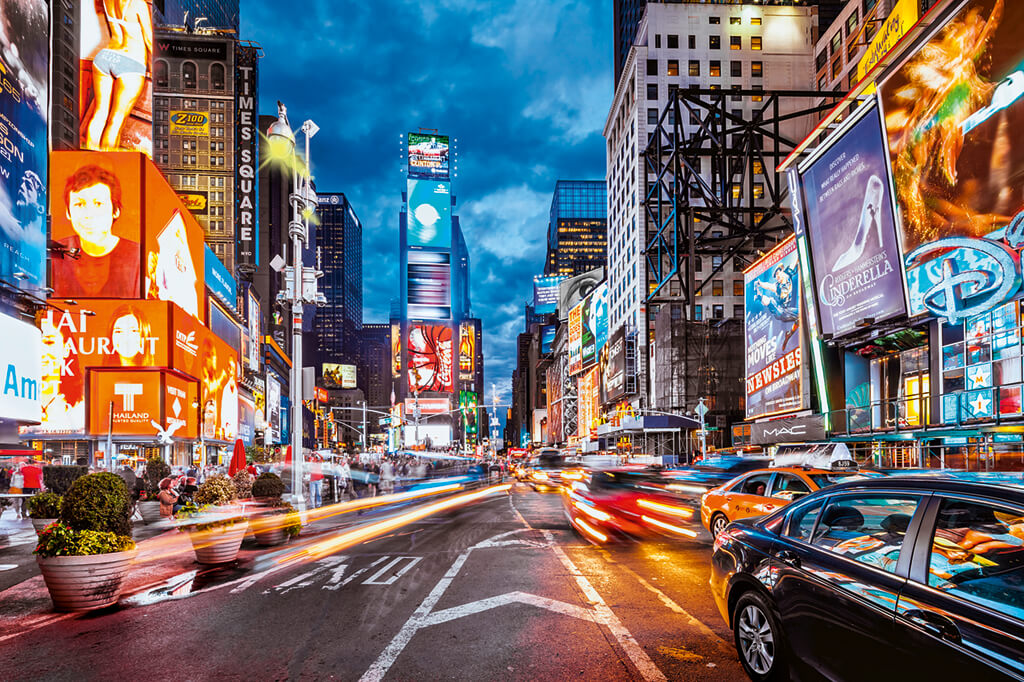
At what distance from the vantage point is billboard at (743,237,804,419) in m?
35.7

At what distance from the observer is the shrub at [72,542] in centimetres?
786

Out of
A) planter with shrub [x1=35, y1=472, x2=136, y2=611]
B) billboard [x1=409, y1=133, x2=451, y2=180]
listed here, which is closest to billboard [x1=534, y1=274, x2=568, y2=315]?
billboard [x1=409, y1=133, x2=451, y2=180]

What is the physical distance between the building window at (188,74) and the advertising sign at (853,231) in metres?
89.8

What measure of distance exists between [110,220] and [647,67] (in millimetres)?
56371

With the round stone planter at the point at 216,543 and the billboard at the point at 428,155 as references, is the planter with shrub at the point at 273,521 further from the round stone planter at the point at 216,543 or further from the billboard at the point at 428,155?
the billboard at the point at 428,155

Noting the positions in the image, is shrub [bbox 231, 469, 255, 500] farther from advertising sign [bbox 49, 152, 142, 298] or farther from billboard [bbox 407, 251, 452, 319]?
billboard [bbox 407, 251, 452, 319]

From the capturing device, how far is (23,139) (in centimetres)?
2844

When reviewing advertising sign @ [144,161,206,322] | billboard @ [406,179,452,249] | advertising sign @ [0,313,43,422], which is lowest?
advertising sign @ [0,313,43,422]

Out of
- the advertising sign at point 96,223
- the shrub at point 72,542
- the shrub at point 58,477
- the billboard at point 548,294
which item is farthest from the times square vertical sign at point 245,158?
the billboard at point 548,294

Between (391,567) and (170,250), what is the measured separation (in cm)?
4918

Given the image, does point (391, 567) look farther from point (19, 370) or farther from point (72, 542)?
point (19, 370)

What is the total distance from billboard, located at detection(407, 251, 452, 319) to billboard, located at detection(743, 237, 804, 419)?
125 m

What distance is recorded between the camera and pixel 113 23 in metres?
51.1

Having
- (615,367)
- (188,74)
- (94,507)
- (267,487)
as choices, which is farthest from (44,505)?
(188,74)
